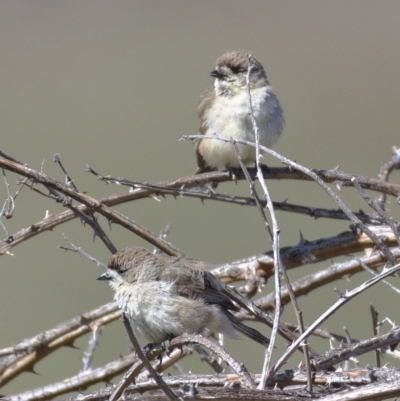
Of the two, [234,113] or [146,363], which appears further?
[234,113]

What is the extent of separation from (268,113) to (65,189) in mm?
3654

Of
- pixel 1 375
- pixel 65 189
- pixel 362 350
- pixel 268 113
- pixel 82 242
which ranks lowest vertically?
pixel 362 350

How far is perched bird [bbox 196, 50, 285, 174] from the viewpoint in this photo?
7062 mm

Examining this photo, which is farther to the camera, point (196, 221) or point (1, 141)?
point (1, 141)

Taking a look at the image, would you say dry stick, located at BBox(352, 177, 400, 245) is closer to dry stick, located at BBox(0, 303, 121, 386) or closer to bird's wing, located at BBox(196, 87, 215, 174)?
dry stick, located at BBox(0, 303, 121, 386)

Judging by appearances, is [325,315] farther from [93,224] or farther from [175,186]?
[175,186]

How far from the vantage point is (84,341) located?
11133mm

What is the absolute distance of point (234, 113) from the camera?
23.7 ft

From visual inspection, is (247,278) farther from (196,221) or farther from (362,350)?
(196,221)

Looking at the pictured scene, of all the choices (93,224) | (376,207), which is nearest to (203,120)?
(93,224)

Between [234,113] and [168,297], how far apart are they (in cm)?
311

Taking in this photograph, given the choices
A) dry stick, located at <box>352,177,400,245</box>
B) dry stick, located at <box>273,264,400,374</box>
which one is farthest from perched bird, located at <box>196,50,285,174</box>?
dry stick, located at <box>273,264,400,374</box>

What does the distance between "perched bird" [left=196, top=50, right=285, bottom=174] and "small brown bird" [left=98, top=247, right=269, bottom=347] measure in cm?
243

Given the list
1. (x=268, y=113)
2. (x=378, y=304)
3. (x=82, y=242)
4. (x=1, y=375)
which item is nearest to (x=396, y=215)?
(x=378, y=304)
